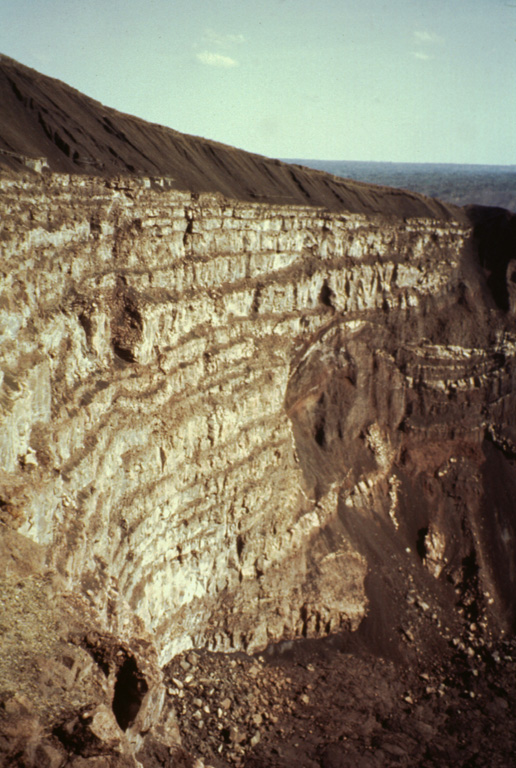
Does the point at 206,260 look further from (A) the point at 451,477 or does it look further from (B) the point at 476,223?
(B) the point at 476,223

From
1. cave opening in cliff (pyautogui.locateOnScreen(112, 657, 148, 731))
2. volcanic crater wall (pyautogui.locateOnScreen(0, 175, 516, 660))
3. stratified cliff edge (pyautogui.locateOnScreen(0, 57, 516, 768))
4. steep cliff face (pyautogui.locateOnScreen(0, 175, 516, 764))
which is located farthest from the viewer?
volcanic crater wall (pyautogui.locateOnScreen(0, 175, 516, 660))

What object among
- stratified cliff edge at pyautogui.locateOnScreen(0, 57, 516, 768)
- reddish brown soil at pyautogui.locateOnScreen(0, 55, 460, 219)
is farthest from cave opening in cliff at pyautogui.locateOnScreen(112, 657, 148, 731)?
reddish brown soil at pyautogui.locateOnScreen(0, 55, 460, 219)

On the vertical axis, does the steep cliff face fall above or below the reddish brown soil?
below

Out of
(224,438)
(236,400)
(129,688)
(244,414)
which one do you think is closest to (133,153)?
(236,400)

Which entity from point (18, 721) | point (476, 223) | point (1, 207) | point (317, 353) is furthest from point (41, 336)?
point (476, 223)

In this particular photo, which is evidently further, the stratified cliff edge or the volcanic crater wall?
the volcanic crater wall

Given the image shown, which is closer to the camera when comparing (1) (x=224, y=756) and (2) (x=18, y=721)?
(2) (x=18, y=721)

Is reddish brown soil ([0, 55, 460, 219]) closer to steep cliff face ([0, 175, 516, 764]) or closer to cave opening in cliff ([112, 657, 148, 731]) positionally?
steep cliff face ([0, 175, 516, 764])
